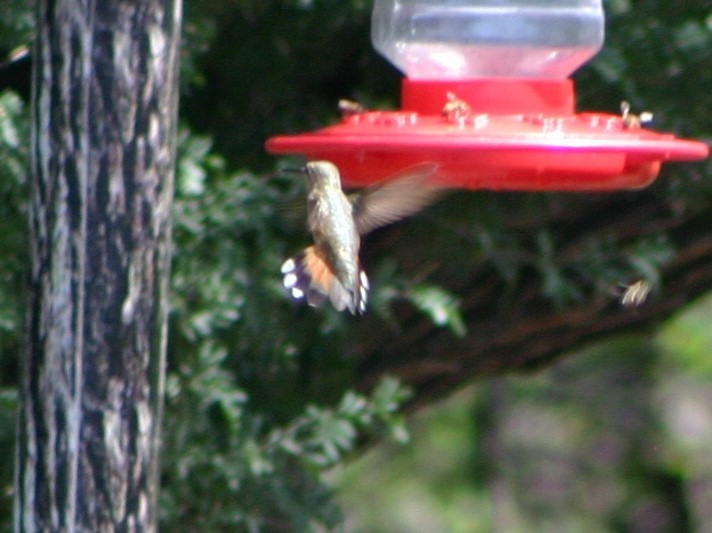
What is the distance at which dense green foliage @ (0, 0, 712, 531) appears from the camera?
153 inches

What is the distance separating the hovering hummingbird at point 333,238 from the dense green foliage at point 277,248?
75 cm

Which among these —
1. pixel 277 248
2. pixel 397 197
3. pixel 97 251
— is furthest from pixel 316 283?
pixel 277 248

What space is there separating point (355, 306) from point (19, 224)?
1067mm

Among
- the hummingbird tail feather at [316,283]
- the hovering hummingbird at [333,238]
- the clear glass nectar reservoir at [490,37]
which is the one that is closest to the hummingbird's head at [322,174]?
the hovering hummingbird at [333,238]

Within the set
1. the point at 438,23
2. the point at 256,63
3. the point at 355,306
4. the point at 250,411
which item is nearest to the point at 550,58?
the point at 438,23

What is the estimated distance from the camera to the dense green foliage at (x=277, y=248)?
3898mm

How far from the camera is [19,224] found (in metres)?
3.57

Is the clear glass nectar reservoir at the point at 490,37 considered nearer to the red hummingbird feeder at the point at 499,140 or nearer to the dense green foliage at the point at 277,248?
the red hummingbird feeder at the point at 499,140

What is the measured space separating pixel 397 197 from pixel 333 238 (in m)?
0.15

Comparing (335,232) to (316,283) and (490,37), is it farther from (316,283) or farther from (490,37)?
(490,37)

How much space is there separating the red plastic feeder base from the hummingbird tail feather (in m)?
0.17

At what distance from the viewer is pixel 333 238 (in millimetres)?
2924

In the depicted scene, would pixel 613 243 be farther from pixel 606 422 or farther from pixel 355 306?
pixel 606 422

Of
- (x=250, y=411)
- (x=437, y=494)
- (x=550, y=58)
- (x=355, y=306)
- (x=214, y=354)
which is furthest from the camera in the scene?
(x=437, y=494)
